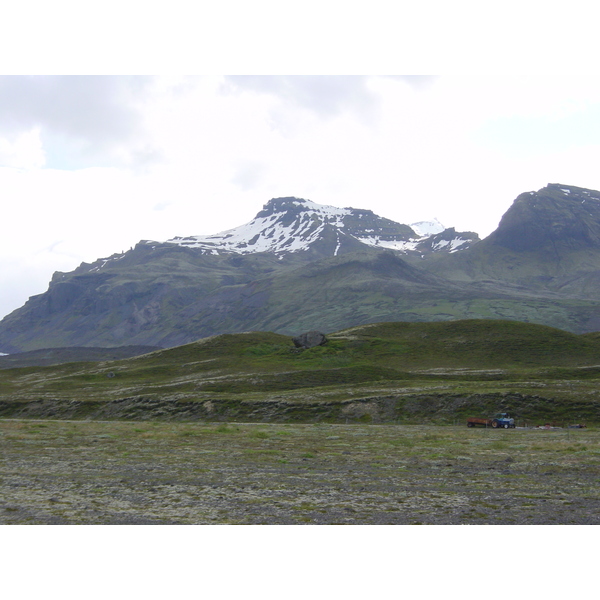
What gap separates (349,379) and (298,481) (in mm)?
76738

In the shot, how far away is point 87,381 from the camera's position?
128m

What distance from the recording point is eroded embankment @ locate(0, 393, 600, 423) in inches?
2685

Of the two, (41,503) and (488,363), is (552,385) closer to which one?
(488,363)

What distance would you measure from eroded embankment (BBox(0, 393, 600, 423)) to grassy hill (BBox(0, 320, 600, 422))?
149 millimetres

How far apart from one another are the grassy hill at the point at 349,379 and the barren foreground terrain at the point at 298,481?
2922cm

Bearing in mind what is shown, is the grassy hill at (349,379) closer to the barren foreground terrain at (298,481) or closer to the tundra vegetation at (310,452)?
the tundra vegetation at (310,452)

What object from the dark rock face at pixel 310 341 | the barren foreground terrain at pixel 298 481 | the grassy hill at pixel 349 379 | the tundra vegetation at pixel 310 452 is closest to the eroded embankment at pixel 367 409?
the grassy hill at pixel 349 379

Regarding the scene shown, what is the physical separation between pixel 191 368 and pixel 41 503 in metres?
110

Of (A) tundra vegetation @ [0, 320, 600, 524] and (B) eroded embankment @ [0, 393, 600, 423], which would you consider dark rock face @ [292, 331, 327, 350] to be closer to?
(A) tundra vegetation @ [0, 320, 600, 524]

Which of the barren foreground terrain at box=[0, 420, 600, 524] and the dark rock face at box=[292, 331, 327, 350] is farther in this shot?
the dark rock face at box=[292, 331, 327, 350]

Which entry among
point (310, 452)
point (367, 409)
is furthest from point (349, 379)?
point (310, 452)

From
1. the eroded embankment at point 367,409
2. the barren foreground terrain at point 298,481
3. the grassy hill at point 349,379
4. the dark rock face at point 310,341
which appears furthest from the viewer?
the dark rock face at point 310,341

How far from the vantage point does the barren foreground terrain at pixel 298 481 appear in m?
19.8

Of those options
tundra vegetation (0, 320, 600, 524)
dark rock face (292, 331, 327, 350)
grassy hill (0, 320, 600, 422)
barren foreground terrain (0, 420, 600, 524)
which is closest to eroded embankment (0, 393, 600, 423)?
grassy hill (0, 320, 600, 422)
